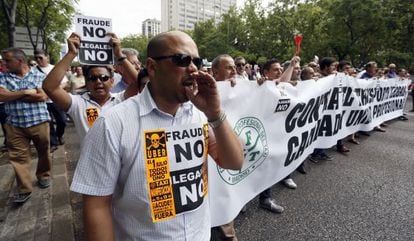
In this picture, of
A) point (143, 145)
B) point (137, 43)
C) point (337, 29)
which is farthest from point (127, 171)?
point (137, 43)

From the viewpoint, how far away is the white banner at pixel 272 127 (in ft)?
9.55

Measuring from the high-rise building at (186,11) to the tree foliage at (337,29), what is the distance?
8887 centimetres

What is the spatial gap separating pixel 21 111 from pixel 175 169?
132 inches

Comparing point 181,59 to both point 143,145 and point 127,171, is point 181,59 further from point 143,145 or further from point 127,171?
point 127,171

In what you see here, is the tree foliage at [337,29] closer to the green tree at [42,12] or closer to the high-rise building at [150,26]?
the green tree at [42,12]

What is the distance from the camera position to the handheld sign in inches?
98.6

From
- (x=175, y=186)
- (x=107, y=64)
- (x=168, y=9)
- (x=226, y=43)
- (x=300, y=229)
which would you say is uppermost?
(x=168, y=9)

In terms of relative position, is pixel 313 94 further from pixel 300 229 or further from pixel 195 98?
pixel 195 98

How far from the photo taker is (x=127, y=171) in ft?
4.25

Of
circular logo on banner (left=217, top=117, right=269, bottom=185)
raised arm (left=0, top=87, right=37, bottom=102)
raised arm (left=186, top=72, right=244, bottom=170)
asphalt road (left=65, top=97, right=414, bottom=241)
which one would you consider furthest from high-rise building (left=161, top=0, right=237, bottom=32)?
raised arm (left=186, top=72, right=244, bottom=170)

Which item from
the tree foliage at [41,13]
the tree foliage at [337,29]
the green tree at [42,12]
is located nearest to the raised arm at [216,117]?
the tree foliage at [41,13]

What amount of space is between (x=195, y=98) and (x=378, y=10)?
871 inches

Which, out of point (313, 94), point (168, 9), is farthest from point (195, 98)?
point (168, 9)

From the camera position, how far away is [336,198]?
3.82 metres
